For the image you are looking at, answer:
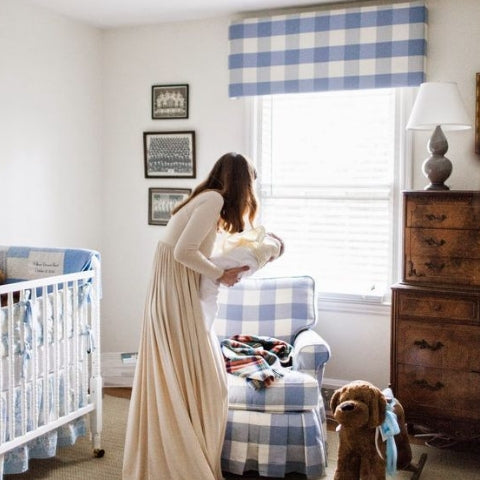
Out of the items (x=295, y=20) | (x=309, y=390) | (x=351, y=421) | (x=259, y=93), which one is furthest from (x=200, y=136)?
(x=351, y=421)

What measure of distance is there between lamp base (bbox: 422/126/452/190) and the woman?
1036 mm

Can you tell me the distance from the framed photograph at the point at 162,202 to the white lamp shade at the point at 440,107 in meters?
1.71

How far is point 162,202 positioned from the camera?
457cm

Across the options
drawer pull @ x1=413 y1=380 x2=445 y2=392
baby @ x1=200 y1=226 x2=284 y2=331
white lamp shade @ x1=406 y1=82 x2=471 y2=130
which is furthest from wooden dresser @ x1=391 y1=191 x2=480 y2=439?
baby @ x1=200 y1=226 x2=284 y2=331

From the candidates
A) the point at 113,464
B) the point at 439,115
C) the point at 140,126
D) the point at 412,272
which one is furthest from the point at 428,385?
the point at 140,126

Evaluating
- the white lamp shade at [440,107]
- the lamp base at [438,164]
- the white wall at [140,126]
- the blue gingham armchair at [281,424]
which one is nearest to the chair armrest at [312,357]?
the blue gingham armchair at [281,424]

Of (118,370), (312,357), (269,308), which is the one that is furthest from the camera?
(118,370)

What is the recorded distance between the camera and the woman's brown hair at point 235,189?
2.88m

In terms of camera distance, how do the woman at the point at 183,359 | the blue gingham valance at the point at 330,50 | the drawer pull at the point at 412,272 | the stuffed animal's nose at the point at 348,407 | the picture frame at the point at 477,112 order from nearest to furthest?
the stuffed animal's nose at the point at 348,407 < the woman at the point at 183,359 < the drawer pull at the point at 412,272 < the picture frame at the point at 477,112 < the blue gingham valance at the point at 330,50

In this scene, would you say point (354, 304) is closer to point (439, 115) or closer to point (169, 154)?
point (439, 115)

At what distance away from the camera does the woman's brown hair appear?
2881mm

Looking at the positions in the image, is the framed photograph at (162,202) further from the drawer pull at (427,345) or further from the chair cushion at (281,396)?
the drawer pull at (427,345)

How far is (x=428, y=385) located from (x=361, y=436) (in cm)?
73

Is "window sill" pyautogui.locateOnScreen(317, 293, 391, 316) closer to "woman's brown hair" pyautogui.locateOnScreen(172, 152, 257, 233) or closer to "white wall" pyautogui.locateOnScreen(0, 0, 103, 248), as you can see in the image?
"woman's brown hair" pyautogui.locateOnScreen(172, 152, 257, 233)
